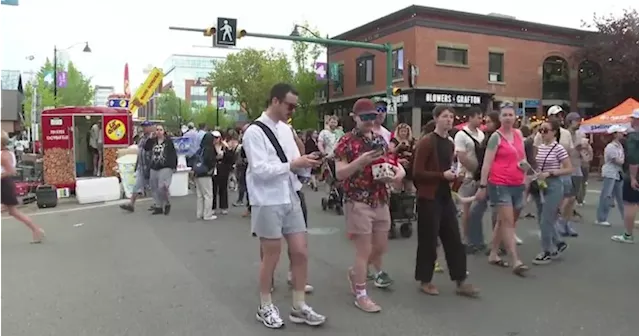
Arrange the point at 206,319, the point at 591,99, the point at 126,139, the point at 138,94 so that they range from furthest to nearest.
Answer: the point at 591,99, the point at 138,94, the point at 126,139, the point at 206,319

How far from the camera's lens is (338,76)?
37.1 metres

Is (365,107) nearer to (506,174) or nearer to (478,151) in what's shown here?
(506,174)

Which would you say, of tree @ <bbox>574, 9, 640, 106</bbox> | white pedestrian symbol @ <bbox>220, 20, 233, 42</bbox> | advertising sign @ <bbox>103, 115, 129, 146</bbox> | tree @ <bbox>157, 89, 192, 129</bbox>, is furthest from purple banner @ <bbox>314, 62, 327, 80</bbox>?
tree @ <bbox>157, 89, 192, 129</bbox>

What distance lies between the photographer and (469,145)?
23.0 ft

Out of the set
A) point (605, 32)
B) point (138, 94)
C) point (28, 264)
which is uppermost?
point (605, 32)

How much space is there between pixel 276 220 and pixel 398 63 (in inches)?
1055

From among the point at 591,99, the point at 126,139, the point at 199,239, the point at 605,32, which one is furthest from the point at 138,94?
the point at 591,99

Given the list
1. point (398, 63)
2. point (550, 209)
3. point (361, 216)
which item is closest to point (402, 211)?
point (550, 209)

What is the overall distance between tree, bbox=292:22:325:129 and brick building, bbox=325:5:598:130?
4.88m

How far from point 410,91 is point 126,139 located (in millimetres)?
16303

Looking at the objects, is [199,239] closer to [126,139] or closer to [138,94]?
[126,139]

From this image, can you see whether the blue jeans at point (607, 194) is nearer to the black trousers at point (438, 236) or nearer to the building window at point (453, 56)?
the black trousers at point (438, 236)

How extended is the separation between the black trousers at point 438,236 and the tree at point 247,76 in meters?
38.1

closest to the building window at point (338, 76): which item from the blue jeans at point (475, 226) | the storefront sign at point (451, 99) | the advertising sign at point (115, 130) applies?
the storefront sign at point (451, 99)
